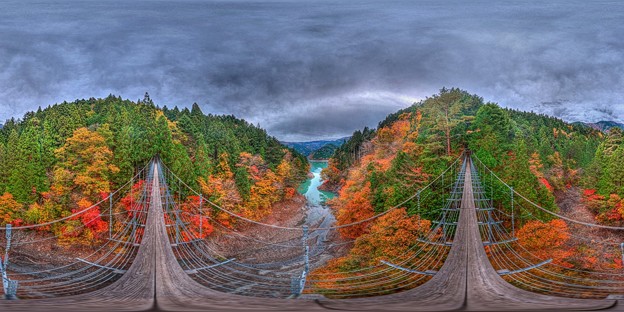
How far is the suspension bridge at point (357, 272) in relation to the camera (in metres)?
2.13

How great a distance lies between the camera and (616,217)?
12242 mm

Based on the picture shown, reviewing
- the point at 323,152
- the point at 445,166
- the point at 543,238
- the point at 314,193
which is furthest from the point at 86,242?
→ the point at 323,152

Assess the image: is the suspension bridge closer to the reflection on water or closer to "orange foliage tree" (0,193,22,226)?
"orange foliage tree" (0,193,22,226)

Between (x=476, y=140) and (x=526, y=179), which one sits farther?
(x=476, y=140)

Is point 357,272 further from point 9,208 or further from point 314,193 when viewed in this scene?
point 314,193

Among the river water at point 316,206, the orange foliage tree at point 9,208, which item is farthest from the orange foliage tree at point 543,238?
the orange foliage tree at point 9,208

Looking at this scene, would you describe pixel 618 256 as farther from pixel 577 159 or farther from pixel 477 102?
pixel 577 159

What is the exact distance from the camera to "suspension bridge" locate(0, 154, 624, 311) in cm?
213

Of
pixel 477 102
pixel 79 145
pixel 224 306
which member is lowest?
pixel 224 306

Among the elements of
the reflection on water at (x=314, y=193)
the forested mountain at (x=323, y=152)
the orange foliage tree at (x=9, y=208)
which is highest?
the forested mountain at (x=323, y=152)

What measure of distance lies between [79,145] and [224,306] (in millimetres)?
13477

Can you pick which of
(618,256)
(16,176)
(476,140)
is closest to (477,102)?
(476,140)

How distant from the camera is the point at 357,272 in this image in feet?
30.8

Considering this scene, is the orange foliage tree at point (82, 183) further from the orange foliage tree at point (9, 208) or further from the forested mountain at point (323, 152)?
the forested mountain at point (323, 152)
